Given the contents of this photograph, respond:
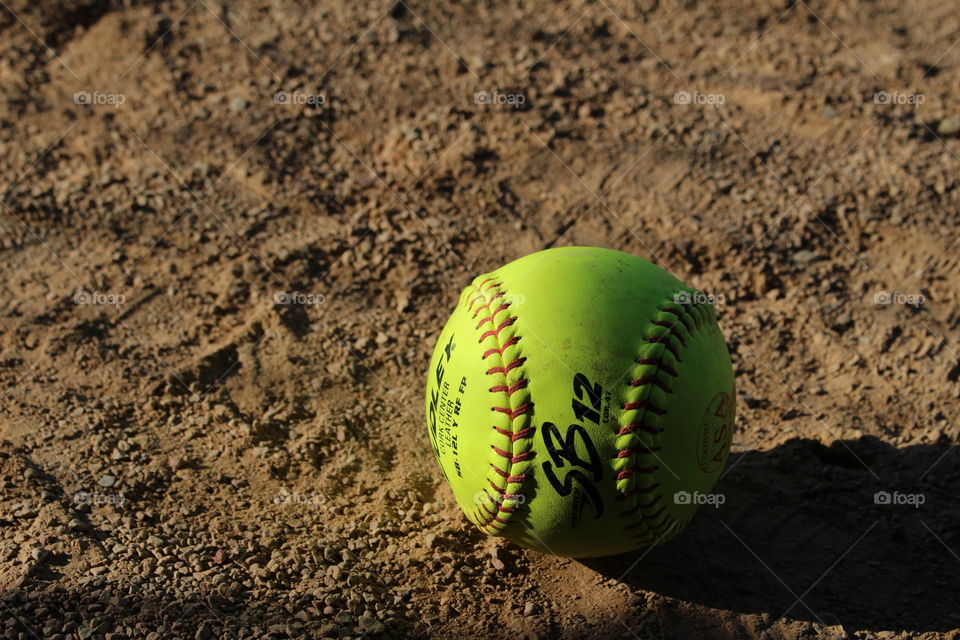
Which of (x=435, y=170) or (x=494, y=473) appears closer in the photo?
(x=494, y=473)

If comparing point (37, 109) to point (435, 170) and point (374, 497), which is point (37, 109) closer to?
point (435, 170)

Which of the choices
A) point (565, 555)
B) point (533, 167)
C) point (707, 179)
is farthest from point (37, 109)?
point (565, 555)

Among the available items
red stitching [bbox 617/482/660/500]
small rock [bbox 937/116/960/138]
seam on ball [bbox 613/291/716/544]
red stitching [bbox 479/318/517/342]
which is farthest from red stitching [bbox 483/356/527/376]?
small rock [bbox 937/116/960/138]

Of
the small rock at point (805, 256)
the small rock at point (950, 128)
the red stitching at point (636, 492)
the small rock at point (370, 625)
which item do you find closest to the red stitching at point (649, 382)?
the red stitching at point (636, 492)

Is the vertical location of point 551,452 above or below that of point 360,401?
above

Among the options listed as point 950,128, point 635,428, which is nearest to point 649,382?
point 635,428

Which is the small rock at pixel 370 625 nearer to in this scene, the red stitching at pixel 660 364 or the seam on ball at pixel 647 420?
the seam on ball at pixel 647 420

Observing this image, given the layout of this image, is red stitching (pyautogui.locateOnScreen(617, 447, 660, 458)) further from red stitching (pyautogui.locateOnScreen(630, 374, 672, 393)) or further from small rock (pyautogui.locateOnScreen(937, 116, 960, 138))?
small rock (pyautogui.locateOnScreen(937, 116, 960, 138))
